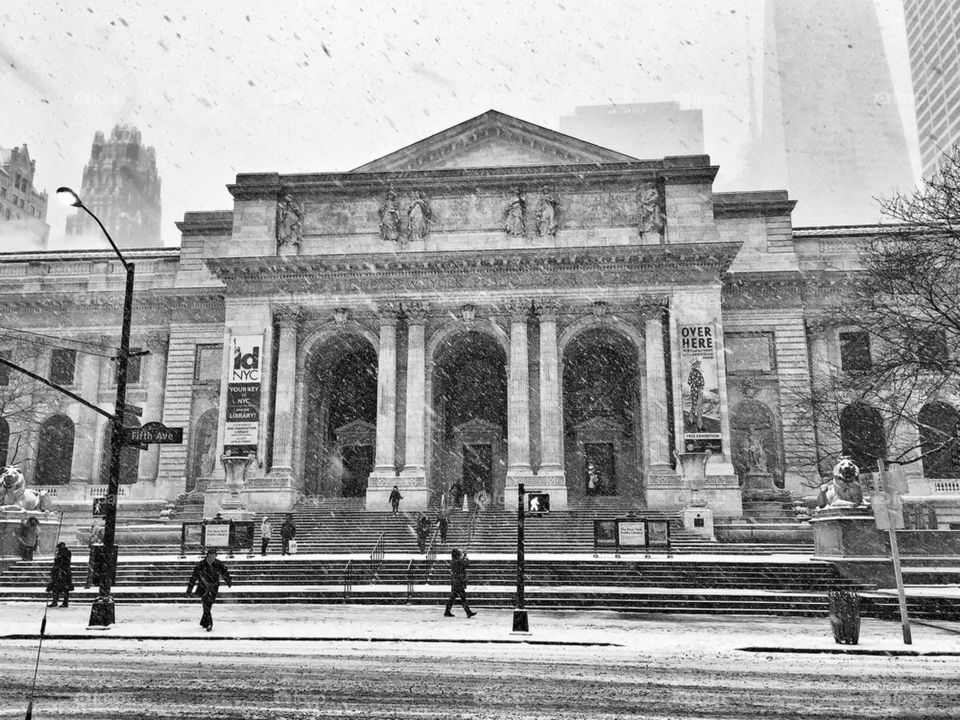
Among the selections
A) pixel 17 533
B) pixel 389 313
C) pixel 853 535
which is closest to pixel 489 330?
pixel 389 313

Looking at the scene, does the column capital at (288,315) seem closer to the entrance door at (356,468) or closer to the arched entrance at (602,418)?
the entrance door at (356,468)

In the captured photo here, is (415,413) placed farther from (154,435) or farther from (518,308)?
(154,435)

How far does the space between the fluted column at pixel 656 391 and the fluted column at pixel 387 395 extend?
11.6 m

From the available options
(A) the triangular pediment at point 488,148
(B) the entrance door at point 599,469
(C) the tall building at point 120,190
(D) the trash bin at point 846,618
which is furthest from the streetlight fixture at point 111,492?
(C) the tall building at point 120,190

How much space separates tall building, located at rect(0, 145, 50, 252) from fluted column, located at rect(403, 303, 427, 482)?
94313mm

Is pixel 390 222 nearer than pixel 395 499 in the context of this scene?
No

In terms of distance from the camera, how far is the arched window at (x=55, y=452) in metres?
49.0

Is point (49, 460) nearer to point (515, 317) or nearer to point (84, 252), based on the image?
point (84, 252)

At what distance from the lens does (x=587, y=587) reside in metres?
23.8

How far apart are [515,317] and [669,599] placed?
22.4 metres

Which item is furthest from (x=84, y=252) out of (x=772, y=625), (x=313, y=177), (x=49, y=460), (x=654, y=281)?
(x=772, y=625)

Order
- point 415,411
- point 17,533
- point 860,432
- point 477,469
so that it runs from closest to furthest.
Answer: point 17,533 → point 415,411 → point 860,432 → point 477,469

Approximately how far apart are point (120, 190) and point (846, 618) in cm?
18945

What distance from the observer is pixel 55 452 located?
4947cm
